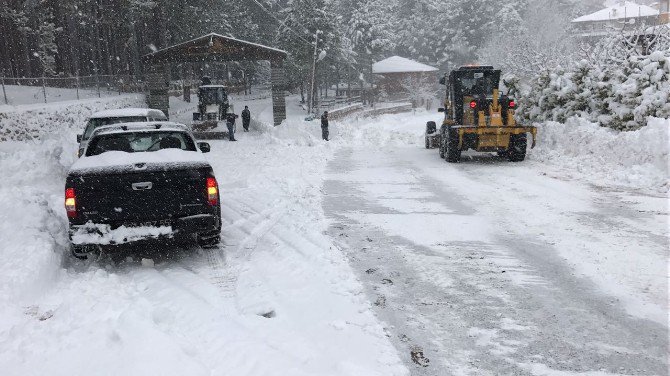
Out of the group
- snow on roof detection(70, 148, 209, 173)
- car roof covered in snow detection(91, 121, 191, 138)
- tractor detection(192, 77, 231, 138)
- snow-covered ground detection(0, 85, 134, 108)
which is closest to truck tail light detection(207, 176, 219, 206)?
snow on roof detection(70, 148, 209, 173)

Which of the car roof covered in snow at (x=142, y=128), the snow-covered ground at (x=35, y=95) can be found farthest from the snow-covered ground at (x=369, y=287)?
the snow-covered ground at (x=35, y=95)

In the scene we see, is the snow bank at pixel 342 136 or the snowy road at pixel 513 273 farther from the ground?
the snow bank at pixel 342 136

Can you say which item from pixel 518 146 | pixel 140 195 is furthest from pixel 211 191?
pixel 518 146

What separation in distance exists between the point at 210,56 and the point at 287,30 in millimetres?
18451

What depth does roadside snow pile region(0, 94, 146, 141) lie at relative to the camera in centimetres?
1831

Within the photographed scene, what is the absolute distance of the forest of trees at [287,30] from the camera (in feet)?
116

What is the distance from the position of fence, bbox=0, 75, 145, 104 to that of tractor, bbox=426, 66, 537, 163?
17920 mm

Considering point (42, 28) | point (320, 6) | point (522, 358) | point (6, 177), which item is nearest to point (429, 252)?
point (522, 358)

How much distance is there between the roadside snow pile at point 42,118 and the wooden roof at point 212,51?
4.56 m

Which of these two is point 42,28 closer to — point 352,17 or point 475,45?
point 352,17

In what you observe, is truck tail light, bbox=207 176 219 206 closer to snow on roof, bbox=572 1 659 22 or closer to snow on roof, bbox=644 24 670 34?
snow on roof, bbox=644 24 670 34

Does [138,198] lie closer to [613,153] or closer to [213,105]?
[613,153]

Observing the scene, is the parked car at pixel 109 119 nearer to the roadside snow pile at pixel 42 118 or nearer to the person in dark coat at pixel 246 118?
the roadside snow pile at pixel 42 118

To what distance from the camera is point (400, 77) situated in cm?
6228
